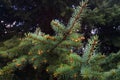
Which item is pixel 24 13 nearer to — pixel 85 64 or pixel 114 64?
pixel 114 64

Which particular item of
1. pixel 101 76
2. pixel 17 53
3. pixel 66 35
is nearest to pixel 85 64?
pixel 101 76

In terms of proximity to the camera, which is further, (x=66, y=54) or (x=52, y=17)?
(x=52, y=17)

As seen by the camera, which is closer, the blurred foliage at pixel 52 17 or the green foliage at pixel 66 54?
the green foliage at pixel 66 54

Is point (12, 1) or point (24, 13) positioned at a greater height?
point (12, 1)

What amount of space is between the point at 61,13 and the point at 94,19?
0.62m

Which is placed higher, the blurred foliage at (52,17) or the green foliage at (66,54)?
the blurred foliage at (52,17)

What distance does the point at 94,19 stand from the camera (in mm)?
4590

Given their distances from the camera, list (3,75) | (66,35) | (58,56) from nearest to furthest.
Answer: (66,35) → (58,56) → (3,75)

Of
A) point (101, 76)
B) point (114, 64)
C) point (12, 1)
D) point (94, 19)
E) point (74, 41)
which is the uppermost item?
point (12, 1)

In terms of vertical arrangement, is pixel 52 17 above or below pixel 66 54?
above

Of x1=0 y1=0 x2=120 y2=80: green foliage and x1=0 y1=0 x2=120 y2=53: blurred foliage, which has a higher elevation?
x1=0 y1=0 x2=120 y2=53: blurred foliage

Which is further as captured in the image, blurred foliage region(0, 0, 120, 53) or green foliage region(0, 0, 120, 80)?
blurred foliage region(0, 0, 120, 53)

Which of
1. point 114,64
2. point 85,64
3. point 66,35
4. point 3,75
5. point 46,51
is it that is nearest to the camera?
point 85,64

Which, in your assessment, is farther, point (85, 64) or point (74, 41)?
point (74, 41)
